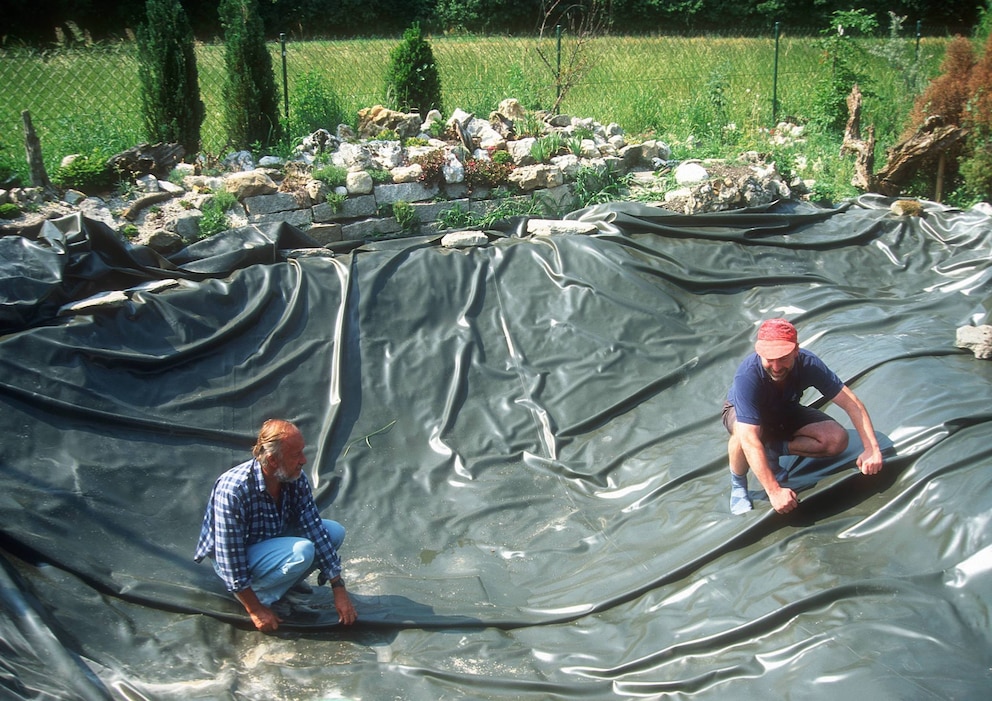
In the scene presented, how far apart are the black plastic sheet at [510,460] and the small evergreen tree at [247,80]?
2260 millimetres

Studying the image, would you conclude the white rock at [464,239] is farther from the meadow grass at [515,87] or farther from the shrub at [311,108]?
the shrub at [311,108]

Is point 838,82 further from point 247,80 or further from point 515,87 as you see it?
point 247,80

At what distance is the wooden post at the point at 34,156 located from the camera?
6.54 metres

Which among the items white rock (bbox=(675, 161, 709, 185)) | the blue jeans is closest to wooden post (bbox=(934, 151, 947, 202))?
white rock (bbox=(675, 161, 709, 185))

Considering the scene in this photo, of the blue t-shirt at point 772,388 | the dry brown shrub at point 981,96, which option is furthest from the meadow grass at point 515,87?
the blue t-shirt at point 772,388

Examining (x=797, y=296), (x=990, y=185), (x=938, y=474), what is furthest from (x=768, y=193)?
(x=938, y=474)

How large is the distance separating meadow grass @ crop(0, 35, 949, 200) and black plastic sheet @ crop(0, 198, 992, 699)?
2781 millimetres

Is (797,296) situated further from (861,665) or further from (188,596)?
(188,596)

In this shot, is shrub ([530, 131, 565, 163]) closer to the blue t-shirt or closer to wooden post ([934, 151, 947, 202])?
wooden post ([934, 151, 947, 202])

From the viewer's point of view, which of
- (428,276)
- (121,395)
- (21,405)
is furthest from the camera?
(428,276)

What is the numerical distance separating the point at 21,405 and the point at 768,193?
6.37m

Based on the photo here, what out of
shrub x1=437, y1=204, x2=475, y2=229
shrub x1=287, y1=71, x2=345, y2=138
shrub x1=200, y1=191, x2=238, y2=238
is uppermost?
shrub x1=287, y1=71, x2=345, y2=138

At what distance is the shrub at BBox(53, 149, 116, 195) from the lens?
22.5 feet

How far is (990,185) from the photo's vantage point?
28.0 feet
